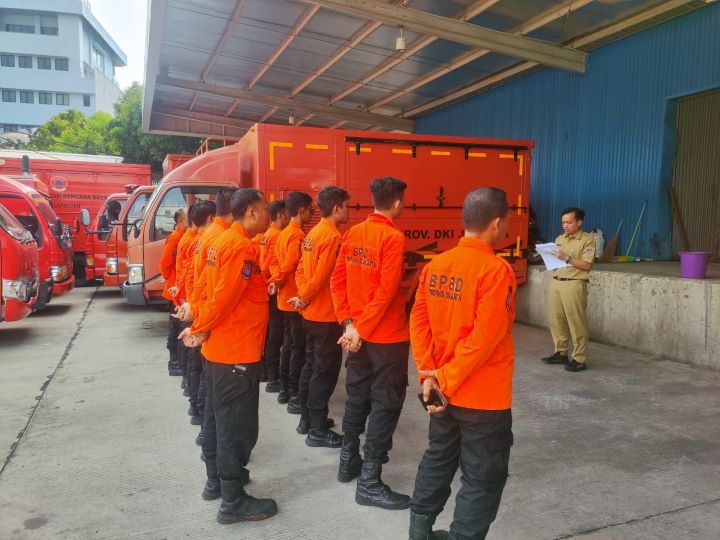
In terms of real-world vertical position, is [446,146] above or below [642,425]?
above

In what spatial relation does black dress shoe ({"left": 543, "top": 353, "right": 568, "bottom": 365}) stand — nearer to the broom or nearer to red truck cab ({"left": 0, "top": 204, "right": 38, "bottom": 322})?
the broom

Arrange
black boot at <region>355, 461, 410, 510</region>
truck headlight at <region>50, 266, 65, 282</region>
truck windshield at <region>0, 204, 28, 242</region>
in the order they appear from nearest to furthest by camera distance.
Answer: black boot at <region>355, 461, 410, 510</region>
truck windshield at <region>0, 204, 28, 242</region>
truck headlight at <region>50, 266, 65, 282</region>

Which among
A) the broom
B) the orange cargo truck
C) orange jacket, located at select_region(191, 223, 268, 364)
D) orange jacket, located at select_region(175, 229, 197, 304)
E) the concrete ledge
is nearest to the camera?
orange jacket, located at select_region(191, 223, 268, 364)

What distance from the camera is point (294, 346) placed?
4684mm

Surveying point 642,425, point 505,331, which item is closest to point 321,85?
point 642,425

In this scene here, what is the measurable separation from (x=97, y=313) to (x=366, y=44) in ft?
23.5

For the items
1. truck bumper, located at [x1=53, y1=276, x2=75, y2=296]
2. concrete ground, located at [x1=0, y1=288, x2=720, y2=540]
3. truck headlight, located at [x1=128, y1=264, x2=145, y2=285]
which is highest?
truck headlight, located at [x1=128, y1=264, x2=145, y2=285]

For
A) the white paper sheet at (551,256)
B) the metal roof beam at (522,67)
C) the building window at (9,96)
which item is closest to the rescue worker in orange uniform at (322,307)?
the white paper sheet at (551,256)

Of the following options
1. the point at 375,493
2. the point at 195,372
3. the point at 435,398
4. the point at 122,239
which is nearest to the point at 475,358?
the point at 435,398

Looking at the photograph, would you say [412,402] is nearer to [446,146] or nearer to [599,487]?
[599,487]

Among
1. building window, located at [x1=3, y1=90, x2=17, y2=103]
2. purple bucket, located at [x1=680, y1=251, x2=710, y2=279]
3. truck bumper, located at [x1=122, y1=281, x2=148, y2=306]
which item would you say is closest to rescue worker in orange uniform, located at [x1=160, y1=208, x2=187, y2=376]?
truck bumper, located at [x1=122, y1=281, x2=148, y2=306]

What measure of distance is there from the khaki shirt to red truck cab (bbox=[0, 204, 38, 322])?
22.2ft

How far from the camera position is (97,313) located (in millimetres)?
9828

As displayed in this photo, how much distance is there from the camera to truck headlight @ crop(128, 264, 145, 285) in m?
7.62
